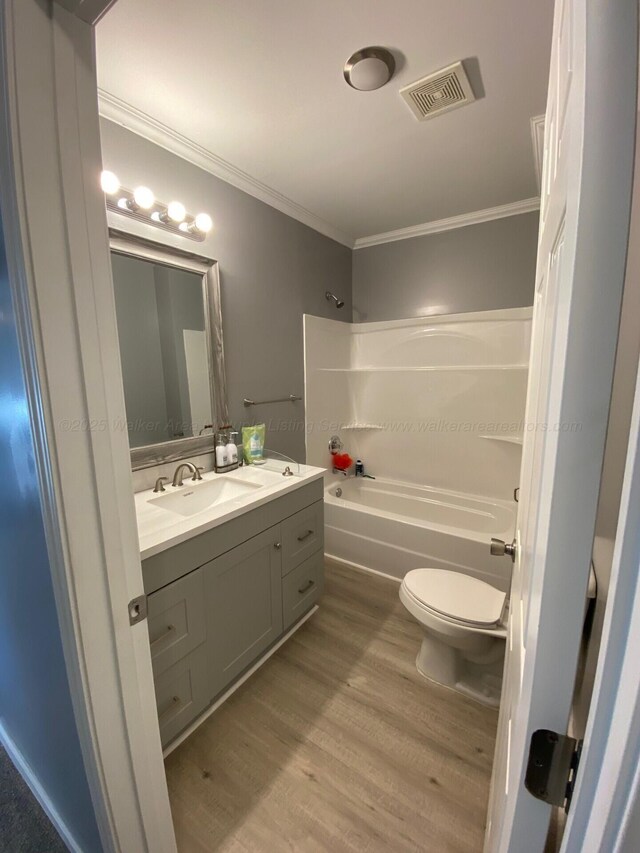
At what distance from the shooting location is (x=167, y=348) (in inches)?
68.5

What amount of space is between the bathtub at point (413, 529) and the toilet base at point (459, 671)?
52cm

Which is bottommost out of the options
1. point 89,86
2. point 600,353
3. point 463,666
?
point 463,666

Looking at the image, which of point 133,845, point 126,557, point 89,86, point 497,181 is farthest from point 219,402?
point 497,181

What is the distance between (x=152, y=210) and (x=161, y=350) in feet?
2.02

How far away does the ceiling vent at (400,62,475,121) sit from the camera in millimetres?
1314

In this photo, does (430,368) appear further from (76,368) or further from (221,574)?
(76,368)

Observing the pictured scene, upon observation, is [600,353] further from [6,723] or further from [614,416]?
[6,723]

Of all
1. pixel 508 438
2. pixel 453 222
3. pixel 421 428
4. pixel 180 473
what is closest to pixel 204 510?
pixel 180 473

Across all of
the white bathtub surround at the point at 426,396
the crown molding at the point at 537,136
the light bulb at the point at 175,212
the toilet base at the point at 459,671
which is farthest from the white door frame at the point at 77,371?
the white bathtub surround at the point at 426,396

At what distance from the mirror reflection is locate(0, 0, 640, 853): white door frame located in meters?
0.99

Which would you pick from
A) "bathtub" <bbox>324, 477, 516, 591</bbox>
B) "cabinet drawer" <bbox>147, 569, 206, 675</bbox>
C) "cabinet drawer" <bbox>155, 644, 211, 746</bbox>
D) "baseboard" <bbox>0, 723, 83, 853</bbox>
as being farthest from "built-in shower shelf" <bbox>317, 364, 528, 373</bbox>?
"baseboard" <bbox>0, 723, 83, 853</bbox>

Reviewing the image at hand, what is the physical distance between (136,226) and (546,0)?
1.61m

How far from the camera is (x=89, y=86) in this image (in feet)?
2.09

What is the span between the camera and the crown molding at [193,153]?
1447 millimetres
